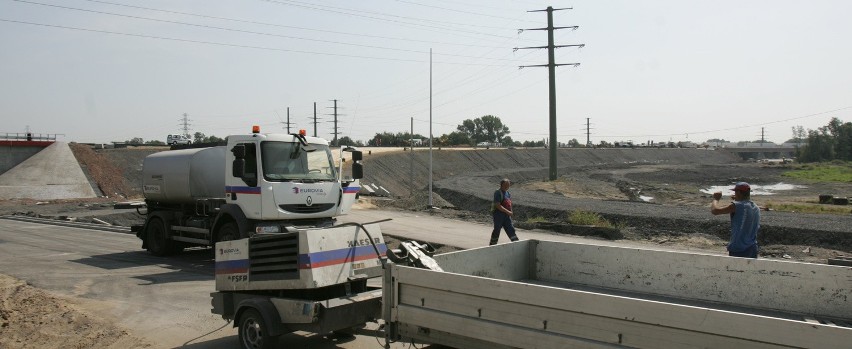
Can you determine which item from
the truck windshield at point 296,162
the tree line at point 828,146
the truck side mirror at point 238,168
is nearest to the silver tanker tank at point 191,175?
the truck windshield at point 296,162

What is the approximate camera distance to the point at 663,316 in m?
3.87

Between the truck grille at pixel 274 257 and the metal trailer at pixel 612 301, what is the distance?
1.36 m

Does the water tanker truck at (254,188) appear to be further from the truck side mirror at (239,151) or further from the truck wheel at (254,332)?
the truck wheel at (254,332)

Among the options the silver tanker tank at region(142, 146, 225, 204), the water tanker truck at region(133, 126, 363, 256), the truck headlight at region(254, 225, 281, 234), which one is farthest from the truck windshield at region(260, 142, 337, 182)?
the silver tanker tank at region(142, 146, 225, 204)

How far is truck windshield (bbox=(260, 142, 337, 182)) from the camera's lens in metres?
12.3

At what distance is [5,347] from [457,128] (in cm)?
14684

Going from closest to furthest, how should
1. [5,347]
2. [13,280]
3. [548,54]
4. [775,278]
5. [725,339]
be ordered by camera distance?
1. [725,339]
2. [775,278]
3. [5,347]
4. [13,280]
5. [548,54]

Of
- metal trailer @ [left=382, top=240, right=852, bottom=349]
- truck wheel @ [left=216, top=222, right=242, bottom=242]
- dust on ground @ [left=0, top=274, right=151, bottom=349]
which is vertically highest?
metal trailer @ [left=382, top=240, right=852, bottom=349]

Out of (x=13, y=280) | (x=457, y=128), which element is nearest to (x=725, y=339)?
(x=13, y=280)

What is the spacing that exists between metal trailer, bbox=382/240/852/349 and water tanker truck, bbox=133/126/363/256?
18.5 ft

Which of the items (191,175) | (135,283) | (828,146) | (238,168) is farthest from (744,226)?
(828,146)

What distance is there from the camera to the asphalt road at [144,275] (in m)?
8.10

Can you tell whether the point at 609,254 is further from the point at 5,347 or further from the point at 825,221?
the point at 825,221

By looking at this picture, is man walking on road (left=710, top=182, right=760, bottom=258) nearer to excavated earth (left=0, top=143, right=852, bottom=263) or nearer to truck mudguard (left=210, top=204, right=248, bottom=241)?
excavated earth (left=0, top=143, right=852, bottom=263)
